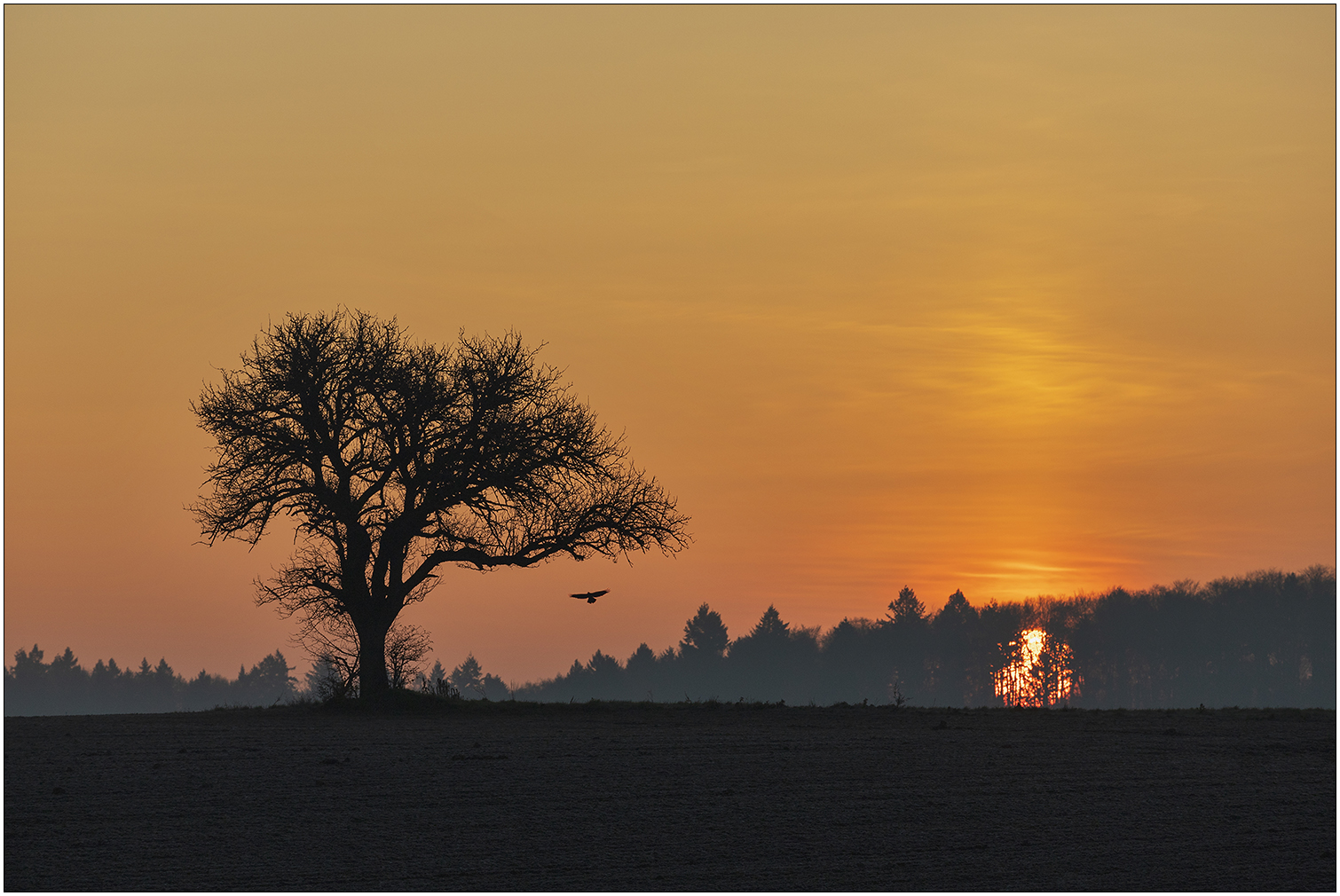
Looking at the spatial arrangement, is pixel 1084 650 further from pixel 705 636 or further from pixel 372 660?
pixel 372 660

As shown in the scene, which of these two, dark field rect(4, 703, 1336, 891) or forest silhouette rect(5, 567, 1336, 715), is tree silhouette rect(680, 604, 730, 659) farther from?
dark field rect(4, 703, 1336, 891)

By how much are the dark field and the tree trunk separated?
28.7ft

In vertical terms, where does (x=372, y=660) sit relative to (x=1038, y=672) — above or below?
below

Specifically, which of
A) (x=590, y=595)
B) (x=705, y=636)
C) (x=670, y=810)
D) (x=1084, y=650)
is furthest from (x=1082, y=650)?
(x=670, y=810)

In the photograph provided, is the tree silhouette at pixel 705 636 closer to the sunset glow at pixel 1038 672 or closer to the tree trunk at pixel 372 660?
the sunset glow at pixel 1038 672

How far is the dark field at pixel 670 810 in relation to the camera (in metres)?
12.0

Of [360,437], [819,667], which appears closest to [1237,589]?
[819,667]

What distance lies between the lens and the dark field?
472 inches

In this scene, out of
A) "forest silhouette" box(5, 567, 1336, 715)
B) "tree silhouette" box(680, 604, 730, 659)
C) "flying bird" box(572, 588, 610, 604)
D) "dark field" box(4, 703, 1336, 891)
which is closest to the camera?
"dark field" box(4, 703, 1336, 891)

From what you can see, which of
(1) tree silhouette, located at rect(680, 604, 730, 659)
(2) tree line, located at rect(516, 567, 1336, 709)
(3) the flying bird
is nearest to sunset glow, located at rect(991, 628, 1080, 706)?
(2) tree line, located at rect(516, 567, 1336, 709)

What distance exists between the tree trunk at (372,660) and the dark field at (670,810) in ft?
28.7

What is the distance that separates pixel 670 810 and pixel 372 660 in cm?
1940

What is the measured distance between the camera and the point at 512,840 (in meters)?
13.2

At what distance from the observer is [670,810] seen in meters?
14.8
